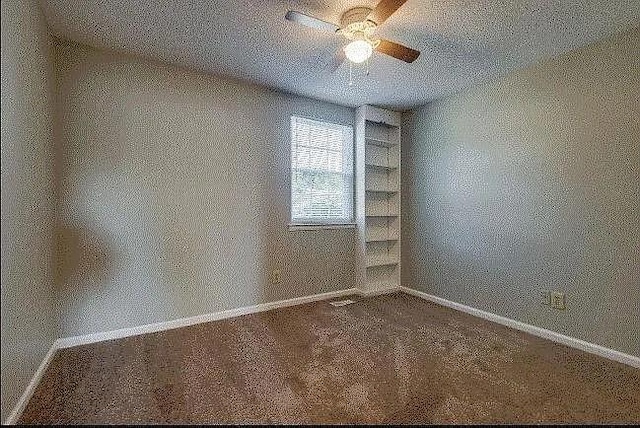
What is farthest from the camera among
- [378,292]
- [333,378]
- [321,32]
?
[378,292]

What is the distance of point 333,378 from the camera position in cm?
182

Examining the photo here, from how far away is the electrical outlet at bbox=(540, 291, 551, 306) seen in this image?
2480 millimetres

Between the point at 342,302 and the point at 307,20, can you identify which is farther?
the point at 342,302

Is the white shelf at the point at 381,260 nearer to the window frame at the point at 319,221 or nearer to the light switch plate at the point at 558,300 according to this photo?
the window frame at the point at 319,221

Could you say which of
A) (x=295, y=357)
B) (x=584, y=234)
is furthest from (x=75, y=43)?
(x=584, y=234)

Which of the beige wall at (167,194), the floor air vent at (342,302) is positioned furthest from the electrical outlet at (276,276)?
the floor air vent at (342,302)

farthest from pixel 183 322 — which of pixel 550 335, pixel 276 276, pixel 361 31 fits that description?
pixel 550 335

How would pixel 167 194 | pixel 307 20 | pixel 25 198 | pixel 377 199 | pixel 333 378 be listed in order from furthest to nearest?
pixel 377 199 → pixel 167 194 → pixel 333 378 → pixel 307 20 → pixel 25 198

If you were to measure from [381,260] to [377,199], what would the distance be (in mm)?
789

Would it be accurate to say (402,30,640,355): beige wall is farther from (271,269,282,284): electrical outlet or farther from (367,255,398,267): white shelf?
(271,269,282,284): electrical outlet

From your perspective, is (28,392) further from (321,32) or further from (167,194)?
(321,32)

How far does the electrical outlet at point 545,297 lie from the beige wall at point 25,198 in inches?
137

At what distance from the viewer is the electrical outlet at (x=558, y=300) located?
7.86 ft

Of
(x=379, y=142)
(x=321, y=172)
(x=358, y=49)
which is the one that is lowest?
(x=321, y=172)
